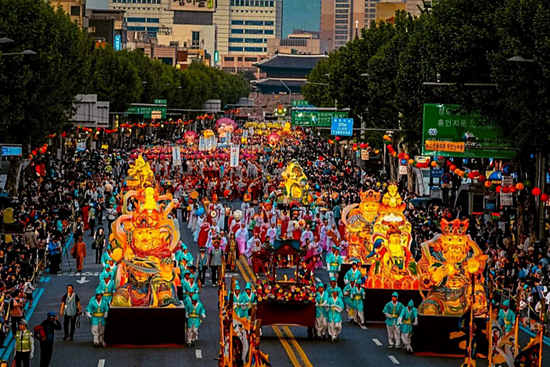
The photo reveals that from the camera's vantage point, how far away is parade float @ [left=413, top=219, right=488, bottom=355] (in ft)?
91.7

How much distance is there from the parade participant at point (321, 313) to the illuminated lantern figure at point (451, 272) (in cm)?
207

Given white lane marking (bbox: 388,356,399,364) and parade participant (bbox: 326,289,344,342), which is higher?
parade participant (bbox: 326,289,344,342)

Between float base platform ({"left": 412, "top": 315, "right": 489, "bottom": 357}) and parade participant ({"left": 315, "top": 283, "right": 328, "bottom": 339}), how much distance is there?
7.02 feet

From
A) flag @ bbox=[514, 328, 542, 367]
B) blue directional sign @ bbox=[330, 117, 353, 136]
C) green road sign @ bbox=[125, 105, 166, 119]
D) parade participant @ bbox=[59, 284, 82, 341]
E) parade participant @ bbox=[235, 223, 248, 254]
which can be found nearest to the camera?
flag @ bbox=[514, 328, 542, 367]

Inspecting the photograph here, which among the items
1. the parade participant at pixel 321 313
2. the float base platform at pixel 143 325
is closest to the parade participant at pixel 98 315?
the float base platform at pixel 143 325

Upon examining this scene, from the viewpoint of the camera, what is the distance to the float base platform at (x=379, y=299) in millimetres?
31109

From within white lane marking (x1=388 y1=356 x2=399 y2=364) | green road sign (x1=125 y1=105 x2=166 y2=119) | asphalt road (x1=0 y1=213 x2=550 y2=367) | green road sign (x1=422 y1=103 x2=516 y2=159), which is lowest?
asphalt road (x1=0 y1=213 x2=550 y2=367)

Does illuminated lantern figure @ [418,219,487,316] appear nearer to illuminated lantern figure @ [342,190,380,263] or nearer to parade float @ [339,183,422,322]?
parade float @ [339,183,422,322]

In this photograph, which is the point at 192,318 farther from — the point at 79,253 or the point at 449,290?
the point at 79,253

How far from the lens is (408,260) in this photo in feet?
105

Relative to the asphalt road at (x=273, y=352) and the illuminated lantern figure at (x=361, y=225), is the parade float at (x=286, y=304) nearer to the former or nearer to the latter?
the asphalt road at (x=273, y=352)

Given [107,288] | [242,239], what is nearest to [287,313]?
[107,288]

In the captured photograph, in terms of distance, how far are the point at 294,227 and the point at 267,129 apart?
12942 centimetres

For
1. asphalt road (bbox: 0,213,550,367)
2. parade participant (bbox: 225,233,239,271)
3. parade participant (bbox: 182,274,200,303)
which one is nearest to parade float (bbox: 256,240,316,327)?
asphalt road (bbox: 0,213,550,367)
